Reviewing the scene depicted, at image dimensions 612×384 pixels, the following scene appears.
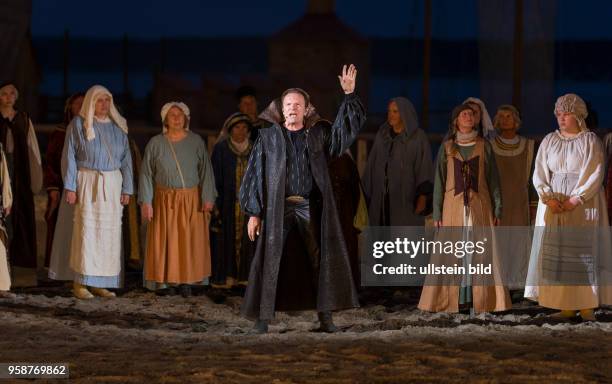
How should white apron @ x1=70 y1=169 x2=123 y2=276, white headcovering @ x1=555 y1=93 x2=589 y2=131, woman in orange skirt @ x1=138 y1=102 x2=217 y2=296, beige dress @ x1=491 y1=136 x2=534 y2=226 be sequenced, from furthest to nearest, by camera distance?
beige dress @ x1=491 y1=136 x2=534 y2=226, woman in orange skirt @ x1=138 y1=102 x2=217 y2=296, white apron @ x1=70 y1=169 x2=123 y2=276, white headcovering @ x1=555 y1=93 x2=589 y2=131

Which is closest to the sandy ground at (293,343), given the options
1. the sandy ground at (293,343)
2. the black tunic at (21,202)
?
the sandy ground at (293,343)

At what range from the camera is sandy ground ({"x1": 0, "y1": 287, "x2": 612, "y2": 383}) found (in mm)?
7402

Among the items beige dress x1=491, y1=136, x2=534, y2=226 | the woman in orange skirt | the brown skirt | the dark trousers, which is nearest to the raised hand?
the dark trousers

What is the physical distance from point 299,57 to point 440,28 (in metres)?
10.2

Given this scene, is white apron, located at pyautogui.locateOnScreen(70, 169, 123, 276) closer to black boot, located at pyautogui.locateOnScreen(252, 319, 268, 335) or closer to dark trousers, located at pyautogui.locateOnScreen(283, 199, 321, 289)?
black boot, located at pyautogui.locateOnScreen(252, 319, 268, 335)

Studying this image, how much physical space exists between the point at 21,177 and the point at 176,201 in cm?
140

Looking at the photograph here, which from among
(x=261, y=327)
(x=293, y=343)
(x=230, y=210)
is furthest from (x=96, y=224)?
(x=293, y=343)

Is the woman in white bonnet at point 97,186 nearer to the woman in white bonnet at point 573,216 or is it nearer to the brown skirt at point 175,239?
the brown skirt at point 175,239

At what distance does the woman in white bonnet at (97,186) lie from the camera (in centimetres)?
1085

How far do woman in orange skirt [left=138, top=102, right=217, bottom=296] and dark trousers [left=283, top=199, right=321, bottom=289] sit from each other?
2.16 m

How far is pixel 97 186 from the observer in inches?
429

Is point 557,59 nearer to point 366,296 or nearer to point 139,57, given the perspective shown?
point 139,57

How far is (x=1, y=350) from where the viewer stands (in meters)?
8.23

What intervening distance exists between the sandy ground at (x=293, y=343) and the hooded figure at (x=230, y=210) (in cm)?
47
